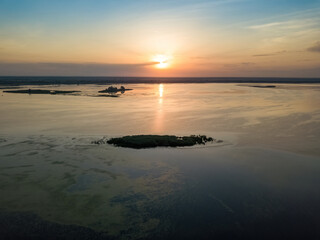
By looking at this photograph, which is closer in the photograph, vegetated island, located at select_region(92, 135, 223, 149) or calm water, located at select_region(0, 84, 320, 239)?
calm water, located at select_region(0, 84, 320, 239)

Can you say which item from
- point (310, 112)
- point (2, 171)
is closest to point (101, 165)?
point (2, 171)

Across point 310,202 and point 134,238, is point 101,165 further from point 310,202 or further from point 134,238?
point 310,202

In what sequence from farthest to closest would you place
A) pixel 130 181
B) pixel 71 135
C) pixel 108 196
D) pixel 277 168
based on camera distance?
pixel 71 135, pixel 277 168, pixel 130 181, pixel 108 196

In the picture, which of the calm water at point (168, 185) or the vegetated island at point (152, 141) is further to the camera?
the vegetated island at point (152, 141)

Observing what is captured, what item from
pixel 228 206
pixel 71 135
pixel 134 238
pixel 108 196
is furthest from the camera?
pixel 71 135

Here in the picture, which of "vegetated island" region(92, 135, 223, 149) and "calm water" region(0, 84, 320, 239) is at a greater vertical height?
"vegetated island" region(92, 135, 223, 149)

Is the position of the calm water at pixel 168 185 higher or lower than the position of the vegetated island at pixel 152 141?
lower

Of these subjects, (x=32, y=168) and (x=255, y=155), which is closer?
(x=32, y=168)

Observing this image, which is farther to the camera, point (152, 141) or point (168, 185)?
point (152, 141)

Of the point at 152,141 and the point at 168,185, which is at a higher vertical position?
the point at 152,141
